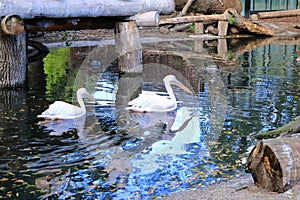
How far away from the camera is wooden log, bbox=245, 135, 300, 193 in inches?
156

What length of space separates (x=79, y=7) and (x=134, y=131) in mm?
3112

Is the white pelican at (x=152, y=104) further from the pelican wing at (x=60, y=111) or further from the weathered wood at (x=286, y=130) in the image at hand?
the weathered wood at (x=286, y=130)

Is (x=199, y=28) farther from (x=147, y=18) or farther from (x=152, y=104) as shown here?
(x=152, y=104)

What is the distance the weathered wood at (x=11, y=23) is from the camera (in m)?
7.45

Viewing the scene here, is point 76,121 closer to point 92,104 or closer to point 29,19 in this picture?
point 92,104

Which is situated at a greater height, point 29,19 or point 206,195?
point 29,19

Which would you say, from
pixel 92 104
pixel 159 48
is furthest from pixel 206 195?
pixel 159 48

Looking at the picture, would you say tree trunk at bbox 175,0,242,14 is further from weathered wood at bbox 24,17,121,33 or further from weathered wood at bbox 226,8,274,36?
weathered wood at bbox 24,17,121,33

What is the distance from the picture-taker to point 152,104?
7.21 m

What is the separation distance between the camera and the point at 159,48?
14.7m

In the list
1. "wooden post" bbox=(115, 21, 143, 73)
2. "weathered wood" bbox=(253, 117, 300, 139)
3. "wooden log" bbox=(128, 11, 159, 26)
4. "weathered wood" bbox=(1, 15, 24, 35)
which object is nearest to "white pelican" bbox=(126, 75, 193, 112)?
"weathered wood" bbox=(253, 117, 300, 139)

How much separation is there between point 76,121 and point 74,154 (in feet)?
4.45

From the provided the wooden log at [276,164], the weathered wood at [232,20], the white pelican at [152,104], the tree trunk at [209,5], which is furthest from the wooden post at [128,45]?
the tree trunk at [209,5]

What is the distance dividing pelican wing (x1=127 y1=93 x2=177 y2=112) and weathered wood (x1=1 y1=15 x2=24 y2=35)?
6.40ft
